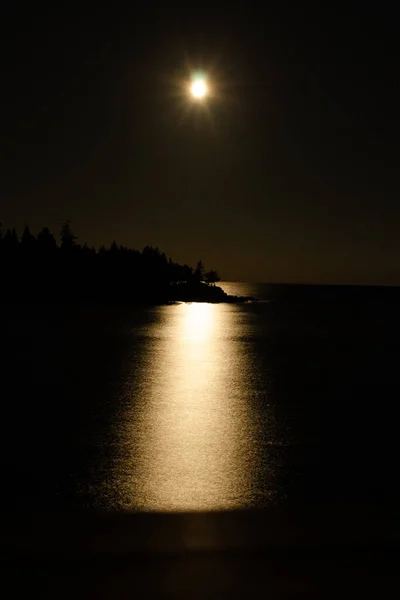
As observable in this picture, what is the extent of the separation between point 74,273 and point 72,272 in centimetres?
73

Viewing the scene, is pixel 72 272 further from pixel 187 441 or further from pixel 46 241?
pixel 187 441

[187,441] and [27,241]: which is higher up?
[27,241]

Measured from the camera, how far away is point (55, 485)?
10719mm

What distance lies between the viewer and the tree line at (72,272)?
13425 cm

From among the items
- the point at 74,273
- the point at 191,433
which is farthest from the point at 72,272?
the point at 191,433

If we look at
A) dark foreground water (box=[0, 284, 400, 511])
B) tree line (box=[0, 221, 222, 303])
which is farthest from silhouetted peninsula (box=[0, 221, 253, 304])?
dark foreground water (box=[0, 284, 400, 511])

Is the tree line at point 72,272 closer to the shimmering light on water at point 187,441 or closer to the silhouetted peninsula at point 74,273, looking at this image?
the silhouetted peninsula at point 74,273

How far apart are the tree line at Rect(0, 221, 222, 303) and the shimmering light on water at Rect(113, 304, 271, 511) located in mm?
109878

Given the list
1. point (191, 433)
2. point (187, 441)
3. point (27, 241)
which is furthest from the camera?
point (27, 241)

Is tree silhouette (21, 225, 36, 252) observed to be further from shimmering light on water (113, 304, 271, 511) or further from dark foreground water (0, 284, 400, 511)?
shimmering light on water (113, 304, 271, 511)

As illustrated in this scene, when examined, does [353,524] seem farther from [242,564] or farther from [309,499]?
[309,499]

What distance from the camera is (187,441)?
14148 mm

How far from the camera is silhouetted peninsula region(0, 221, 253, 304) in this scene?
134 meters

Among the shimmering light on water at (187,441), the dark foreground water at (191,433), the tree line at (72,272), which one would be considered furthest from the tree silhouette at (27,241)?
the shimmering light on water at (187,441)
